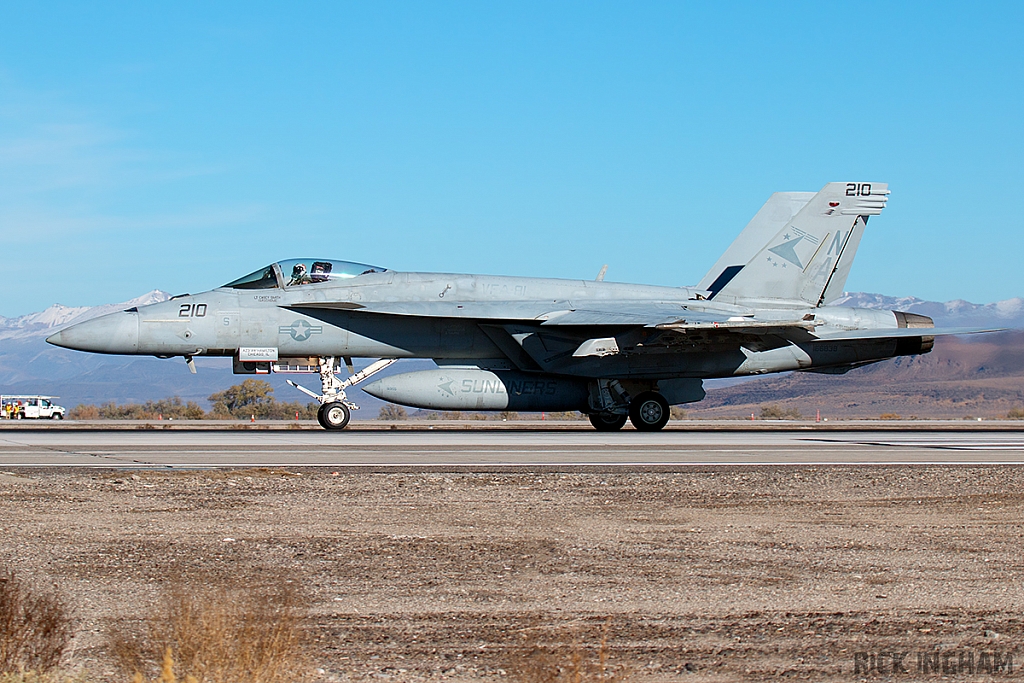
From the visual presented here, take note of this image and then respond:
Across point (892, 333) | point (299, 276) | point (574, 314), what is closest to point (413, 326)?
point (299, 276)

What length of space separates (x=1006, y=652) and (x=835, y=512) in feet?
14.4

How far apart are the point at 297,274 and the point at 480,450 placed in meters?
6.73

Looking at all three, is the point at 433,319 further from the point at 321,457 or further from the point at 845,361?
the point at 845,361

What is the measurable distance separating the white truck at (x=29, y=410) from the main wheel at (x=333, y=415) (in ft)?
102

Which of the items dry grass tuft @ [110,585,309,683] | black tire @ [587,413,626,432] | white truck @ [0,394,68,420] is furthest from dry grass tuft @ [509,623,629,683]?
white truck @ [0,394,68,420]

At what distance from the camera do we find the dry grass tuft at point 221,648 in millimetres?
3510

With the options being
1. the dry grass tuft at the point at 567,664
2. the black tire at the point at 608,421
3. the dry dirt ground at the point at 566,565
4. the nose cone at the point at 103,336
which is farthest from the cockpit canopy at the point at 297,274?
the dry grass tuft at the point at 567,664

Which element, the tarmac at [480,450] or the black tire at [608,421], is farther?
the black tire at [608,421]

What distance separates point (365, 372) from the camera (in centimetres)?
2127

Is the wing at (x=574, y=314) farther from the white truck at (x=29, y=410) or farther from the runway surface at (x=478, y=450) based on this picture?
the white truck at (x=29, y=410)

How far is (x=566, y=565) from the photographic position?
20.5 ft

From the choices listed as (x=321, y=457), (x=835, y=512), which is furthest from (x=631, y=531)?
(x=321, y=457)

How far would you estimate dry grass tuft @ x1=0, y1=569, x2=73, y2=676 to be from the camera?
11.9ft

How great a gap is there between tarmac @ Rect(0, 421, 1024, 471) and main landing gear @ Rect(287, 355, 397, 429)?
1.09 meters
